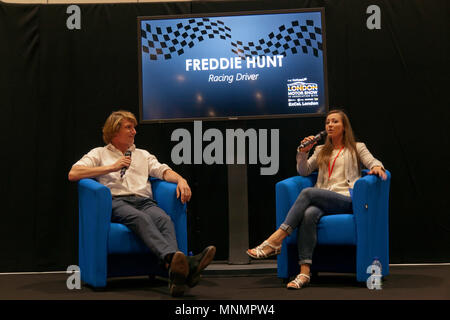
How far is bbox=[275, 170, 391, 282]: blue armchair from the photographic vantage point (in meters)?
3.53

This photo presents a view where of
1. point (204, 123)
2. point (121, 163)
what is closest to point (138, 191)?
point (121, 163)

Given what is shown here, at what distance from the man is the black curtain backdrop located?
956 millimetres

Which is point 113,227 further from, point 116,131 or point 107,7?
point 107,7

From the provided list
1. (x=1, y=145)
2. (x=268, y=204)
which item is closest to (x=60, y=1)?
(x=1, y=145)

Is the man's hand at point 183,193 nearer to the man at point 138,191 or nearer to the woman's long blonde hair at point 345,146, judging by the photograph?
the man at point 138,191

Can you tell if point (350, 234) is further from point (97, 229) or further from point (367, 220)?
point (97, 229)

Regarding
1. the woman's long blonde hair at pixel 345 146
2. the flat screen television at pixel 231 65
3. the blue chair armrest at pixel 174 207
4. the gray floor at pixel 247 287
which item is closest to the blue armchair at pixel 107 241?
the blue chair armrest at pixel 174 207

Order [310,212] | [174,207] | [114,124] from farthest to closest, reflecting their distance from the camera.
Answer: [114,124] < [174,207] < [310,212]

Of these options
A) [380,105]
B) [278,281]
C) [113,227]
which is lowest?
[278,281]

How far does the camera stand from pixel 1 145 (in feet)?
16.0

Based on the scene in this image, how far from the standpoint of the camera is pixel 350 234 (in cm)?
355

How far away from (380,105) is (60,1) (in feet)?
9.15

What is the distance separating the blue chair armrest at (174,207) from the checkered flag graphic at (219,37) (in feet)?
3.47

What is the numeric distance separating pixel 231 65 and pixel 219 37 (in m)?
0.22
